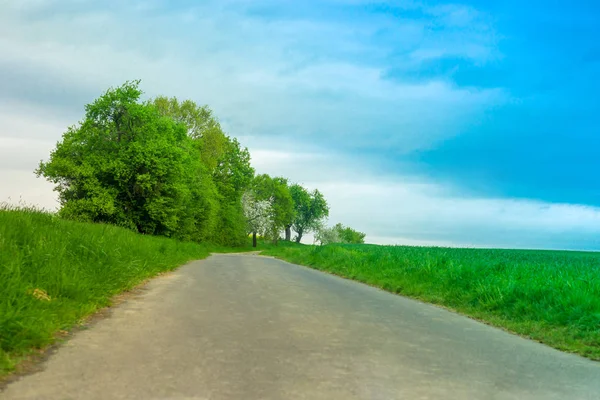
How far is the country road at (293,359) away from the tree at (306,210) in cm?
10459

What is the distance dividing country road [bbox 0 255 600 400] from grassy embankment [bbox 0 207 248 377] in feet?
1.37

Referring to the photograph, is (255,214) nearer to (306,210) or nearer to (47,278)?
(306,210)

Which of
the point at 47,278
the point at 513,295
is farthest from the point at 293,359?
the point at 513,295

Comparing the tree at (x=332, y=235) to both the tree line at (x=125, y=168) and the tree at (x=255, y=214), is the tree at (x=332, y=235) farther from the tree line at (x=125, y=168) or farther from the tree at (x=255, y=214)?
the tree line at (x=125, y=168)

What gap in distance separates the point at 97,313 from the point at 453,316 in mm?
6904

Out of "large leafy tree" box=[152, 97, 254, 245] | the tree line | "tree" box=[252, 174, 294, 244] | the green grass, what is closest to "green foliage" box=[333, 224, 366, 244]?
"tree" box=[252, 174, 294, 244]

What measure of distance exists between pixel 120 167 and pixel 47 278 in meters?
31.1

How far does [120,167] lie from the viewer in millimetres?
37812

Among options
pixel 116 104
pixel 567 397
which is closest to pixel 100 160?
pixel 116 104

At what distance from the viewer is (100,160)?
3803 cm

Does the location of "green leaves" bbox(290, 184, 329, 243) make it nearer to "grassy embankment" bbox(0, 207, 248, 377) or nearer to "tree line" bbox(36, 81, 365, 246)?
"tree line" bbox(36, 81, 365, 246)

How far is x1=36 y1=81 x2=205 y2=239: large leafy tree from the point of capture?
123 feet

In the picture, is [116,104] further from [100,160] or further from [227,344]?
[227,344]

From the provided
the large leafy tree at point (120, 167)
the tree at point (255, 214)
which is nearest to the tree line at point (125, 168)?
the large leafy tree at point (120, 167)
